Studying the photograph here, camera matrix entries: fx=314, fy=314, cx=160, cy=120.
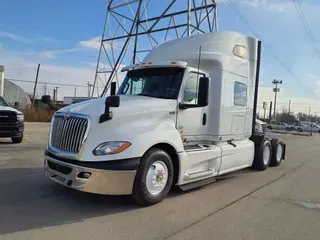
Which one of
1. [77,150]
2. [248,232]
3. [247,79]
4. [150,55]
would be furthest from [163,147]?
[247,79]

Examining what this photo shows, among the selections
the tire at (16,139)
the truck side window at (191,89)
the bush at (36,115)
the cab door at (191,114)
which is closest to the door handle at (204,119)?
the cab door at (191,114)

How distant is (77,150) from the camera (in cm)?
506

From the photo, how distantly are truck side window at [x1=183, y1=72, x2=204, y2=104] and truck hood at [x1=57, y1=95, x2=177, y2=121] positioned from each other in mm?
353

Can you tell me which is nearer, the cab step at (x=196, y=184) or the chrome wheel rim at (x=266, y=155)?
the cab step at (x=196, y=184)

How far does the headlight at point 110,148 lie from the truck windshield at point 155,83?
1588 mm

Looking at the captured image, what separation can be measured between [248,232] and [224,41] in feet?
15.8

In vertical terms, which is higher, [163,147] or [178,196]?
[163,147]

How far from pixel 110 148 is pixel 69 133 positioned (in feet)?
2.65

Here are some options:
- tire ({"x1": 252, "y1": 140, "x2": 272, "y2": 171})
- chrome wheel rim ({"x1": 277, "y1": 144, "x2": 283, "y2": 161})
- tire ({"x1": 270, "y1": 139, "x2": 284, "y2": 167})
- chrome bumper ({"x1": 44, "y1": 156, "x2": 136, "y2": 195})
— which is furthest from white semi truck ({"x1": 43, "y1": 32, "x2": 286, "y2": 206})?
chrome wheel rim ({"x1": 277, "y1": 144, "x2": 283, "y2": 161})

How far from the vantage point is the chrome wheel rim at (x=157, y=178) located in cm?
542

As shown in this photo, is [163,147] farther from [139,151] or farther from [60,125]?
[60,125]

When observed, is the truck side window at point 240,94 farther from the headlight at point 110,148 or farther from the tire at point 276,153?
the headlight at point 110,148

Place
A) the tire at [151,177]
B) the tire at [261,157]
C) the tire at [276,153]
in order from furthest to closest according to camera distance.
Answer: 1. the tire at [276,153]
2. the tire at [261,157]
3. the tire at [151,177]

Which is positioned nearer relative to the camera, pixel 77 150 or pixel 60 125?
pixel 77 150
